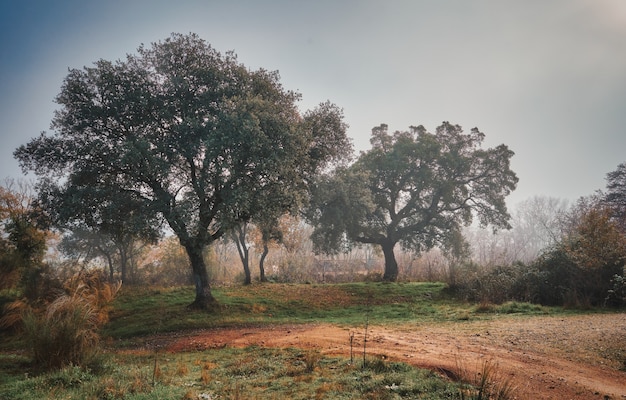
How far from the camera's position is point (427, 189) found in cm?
3531

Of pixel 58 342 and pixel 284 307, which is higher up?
pixel 58 342

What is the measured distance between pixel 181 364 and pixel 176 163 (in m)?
11.9

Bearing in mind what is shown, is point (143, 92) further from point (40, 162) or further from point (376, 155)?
point (376, 155)

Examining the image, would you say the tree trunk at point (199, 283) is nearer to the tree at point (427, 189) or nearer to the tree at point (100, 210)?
the tree at point (100, 210)

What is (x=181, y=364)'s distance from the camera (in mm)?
8812

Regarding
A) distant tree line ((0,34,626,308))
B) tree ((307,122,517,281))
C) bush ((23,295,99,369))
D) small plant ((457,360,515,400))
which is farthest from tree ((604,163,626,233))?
bush ((23,295,99,369))

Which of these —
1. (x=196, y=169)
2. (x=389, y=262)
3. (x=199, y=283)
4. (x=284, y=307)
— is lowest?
(x=284, y=307)

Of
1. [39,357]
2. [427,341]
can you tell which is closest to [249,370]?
[39,357]

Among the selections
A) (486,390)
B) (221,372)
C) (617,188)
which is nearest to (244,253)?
(221,372)

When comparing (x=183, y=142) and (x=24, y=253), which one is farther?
(x=24, y=253)

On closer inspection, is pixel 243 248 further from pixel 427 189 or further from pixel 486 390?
pixel 486 390

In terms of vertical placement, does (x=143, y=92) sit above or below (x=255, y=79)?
below

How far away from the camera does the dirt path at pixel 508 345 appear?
21.7ft

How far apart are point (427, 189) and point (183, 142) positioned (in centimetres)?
2515
